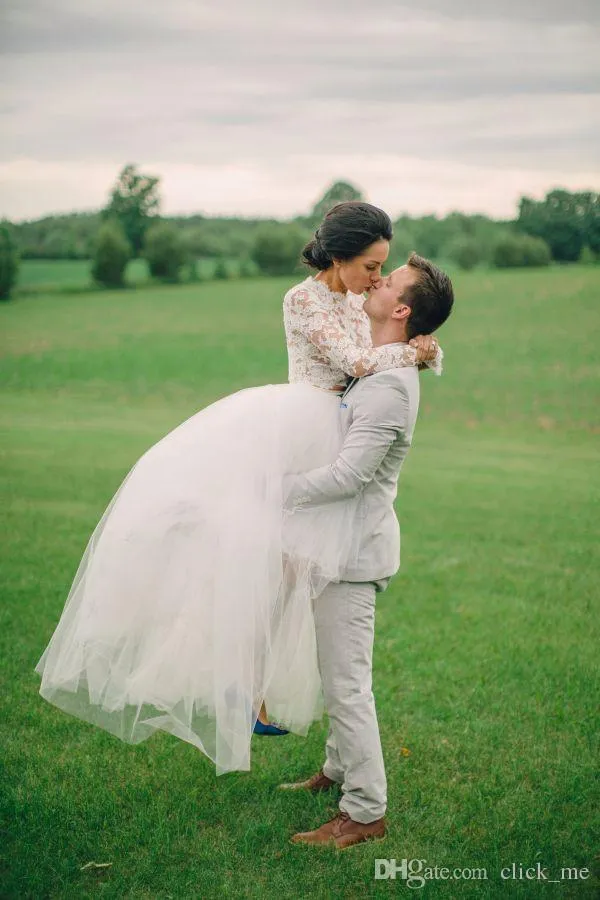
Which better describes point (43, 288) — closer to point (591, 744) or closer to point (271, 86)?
point (271, 86)

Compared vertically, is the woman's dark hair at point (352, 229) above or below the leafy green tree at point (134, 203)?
below

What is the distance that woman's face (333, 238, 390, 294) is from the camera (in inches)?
151

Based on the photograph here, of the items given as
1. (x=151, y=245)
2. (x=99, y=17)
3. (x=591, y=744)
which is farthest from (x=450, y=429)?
(x=151, y=245)

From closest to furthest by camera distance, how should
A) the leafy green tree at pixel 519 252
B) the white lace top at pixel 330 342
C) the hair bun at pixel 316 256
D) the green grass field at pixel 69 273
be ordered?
the white lace top at pixel 330 342
the hair bun at pixel 316 256
the leafy green tree at pixel 519 252
the green grass field at pixel 69 273

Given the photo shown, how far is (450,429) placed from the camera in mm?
19859

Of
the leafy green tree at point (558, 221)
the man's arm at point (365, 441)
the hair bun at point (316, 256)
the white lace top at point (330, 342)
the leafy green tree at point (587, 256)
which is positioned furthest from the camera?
the leafy green tree at point (587, 256)

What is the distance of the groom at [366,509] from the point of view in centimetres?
366

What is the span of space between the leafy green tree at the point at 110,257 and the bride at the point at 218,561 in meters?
51.7

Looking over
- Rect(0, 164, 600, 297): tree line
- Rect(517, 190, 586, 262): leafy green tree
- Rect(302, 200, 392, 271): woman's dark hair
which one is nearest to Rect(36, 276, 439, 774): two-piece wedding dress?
Rect(302, 200, 392, 271): woman's dark hair

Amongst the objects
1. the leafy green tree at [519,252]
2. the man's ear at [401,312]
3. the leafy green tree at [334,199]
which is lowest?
the man's ear at [401,312]


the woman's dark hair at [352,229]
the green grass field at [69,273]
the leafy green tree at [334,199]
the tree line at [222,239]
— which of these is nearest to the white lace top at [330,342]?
the woman's dark hair at [352,229]

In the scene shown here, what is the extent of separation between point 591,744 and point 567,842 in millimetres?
1054

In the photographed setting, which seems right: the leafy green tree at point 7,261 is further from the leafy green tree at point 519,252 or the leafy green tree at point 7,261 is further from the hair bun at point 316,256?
the hair bun at point 316,256

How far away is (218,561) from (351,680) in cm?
74
